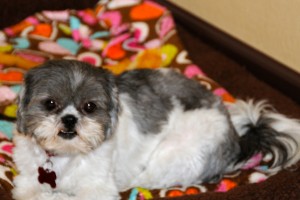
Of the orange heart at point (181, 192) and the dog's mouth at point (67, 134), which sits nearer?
the dog's mouth at point (67, 134)

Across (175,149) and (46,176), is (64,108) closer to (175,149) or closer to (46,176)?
(46,176)

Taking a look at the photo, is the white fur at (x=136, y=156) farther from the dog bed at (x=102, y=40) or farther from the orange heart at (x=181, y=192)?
the dog bed at (x=102, y=40)

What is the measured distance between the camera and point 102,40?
4.90 metres

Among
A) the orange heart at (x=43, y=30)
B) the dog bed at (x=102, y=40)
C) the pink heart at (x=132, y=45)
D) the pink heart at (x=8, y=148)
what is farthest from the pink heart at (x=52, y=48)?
the pink heart at (x=8, y=148)

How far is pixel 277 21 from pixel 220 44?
93 cm

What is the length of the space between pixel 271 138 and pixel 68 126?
1.58m

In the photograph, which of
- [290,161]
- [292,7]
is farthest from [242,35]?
[290,161]

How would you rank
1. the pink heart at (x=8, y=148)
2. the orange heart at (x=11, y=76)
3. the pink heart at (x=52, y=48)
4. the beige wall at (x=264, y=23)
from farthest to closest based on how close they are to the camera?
1. the pink heart at (x=52, y=48)
2. the beige wall at (x=264, y=23)
3. the orange heart at (x=11, y=76)
4. the pink heart at (x=8, y=148)

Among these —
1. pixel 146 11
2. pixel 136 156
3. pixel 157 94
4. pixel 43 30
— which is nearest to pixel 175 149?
pixel 136 156

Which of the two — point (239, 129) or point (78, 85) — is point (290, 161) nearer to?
point (239, 129)

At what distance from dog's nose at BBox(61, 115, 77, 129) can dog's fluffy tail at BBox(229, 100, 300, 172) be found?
1.43 metres

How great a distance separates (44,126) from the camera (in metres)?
2.61

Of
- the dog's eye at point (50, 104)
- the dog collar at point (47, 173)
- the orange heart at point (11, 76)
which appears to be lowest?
the orange heart at point (11, 76)

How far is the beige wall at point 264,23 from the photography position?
14.1ft
